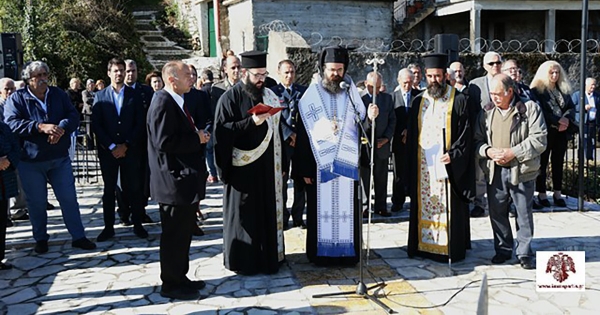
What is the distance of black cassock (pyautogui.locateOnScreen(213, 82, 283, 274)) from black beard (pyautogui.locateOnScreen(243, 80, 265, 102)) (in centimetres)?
3

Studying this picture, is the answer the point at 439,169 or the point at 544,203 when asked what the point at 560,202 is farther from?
the point at 439,169

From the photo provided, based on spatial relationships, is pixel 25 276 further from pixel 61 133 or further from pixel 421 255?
pixel 421 255

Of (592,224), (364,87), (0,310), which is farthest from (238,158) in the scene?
(592,224)

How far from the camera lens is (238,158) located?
5773 millimetres

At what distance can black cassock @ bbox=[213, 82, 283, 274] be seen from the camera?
578 cm

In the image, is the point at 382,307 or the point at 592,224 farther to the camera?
the point at 592,224

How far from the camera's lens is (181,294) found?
520 centimetres

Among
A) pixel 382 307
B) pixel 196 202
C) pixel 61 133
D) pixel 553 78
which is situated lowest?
pixel 382 307

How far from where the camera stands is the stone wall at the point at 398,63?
42.9ft

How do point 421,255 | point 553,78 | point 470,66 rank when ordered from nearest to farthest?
1. point 421,255
2. point 553,78
3. point 470,66

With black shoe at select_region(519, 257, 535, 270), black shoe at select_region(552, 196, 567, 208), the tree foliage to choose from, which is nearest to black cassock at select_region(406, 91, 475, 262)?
black shoe at select_region(519, 257, 535, 270)

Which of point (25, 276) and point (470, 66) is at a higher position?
point (470, 66)

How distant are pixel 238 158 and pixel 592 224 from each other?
4.81 meters

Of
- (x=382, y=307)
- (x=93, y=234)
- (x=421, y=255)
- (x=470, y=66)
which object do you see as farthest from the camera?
(x=470, y=66)
